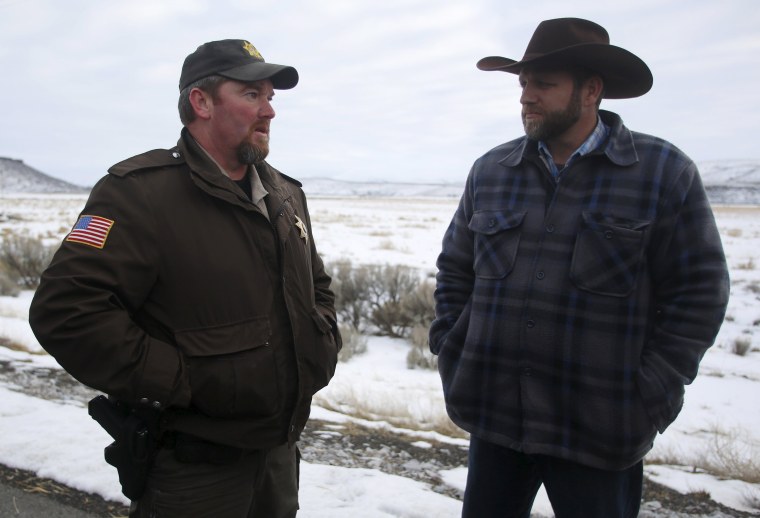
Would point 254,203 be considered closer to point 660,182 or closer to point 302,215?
point 302,215

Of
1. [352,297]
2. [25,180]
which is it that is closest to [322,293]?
[352,297]

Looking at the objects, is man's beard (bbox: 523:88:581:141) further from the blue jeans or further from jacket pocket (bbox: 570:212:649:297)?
the blue jeans

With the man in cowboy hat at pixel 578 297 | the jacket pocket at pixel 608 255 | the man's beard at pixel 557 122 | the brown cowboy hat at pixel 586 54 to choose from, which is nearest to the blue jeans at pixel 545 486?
the man in cowboy hat at pixel 578 297

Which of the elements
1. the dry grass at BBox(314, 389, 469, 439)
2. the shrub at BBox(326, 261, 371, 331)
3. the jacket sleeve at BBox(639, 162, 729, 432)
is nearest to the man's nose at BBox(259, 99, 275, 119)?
the jacket sleeve at BBox(639, 162, 729, 432)

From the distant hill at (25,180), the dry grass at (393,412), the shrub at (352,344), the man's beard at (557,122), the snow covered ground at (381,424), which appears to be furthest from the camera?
the distant hill at (25,180)

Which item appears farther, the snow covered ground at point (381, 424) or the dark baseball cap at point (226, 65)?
the snow covered ground at point (381, 424)

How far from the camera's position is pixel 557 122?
6.73ft

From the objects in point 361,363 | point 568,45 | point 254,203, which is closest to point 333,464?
point 254,203

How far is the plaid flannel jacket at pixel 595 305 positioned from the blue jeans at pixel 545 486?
85 mm

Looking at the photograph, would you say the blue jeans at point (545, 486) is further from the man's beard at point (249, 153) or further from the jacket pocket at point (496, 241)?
the man's beard at point (249, 153)

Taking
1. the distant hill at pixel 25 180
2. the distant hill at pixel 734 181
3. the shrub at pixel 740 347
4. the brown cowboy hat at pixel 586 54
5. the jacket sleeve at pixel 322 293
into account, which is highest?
the distant hill at pixel 734 181

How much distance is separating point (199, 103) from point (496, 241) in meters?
1.14

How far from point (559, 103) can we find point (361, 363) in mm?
5055

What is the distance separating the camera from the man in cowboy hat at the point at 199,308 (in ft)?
5.57
